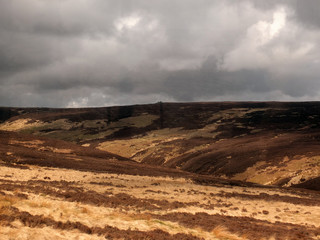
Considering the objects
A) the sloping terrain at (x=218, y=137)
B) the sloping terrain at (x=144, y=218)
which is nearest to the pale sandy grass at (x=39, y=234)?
the sloping terrain at (x=144, y=218)

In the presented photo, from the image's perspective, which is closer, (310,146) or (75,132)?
(310,146)

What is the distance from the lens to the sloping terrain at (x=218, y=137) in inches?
2507

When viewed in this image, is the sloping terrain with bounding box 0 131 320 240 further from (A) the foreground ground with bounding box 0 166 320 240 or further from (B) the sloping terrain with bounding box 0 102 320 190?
(B) the sloping terrain with bounding box 0 102 320 190

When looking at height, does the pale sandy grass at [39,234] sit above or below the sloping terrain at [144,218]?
above

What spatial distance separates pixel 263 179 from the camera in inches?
2334

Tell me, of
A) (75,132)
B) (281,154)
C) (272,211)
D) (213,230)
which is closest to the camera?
(213,230)

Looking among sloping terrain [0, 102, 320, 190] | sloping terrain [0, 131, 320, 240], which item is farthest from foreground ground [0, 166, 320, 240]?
sloping terrain [0, 102, 320, 190]

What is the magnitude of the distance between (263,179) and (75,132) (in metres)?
132

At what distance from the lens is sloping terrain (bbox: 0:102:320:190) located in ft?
209

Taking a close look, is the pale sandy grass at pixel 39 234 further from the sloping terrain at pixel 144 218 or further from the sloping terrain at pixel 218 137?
the sloping terrain at pixel 218 137

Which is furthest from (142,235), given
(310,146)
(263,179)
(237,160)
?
(310,146)

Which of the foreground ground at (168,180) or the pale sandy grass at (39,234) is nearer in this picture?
the pale sandy grass at (39,234)

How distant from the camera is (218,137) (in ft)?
401

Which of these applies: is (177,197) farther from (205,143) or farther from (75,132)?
(75,132)
